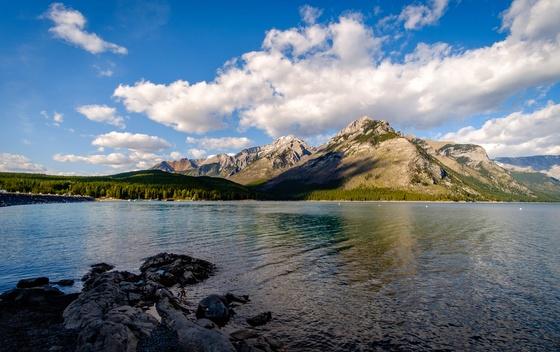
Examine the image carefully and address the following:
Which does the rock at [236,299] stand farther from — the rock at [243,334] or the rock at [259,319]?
the rock at [243,334]

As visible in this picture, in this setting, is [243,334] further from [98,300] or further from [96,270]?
[96,270]

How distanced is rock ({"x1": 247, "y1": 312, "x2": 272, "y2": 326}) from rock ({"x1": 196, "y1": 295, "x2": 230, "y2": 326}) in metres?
2.20

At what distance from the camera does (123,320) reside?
78.4ft

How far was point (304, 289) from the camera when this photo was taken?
3759cm

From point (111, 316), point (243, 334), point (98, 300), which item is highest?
point (111, 316)

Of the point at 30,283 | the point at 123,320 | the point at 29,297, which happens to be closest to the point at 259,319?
the point at 123,320

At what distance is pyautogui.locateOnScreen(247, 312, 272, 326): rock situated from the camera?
92.9 feet

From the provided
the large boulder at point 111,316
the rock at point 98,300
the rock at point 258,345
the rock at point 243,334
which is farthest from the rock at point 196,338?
the rock at point 98,300

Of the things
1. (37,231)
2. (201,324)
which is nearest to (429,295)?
(201,324)

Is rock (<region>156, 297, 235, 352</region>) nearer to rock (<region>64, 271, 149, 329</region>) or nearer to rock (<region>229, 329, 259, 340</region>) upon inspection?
rock (<region>229, 329, 259, 340</region>)

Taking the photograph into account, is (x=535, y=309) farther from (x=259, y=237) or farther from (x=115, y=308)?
(x=259, y=237)

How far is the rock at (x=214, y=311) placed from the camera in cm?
2867

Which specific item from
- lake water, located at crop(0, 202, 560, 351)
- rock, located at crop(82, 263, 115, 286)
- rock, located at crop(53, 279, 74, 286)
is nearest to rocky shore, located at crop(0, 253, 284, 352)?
rock, located at crop(53, 279, 74, 286)

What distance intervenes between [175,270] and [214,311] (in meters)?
16.1
